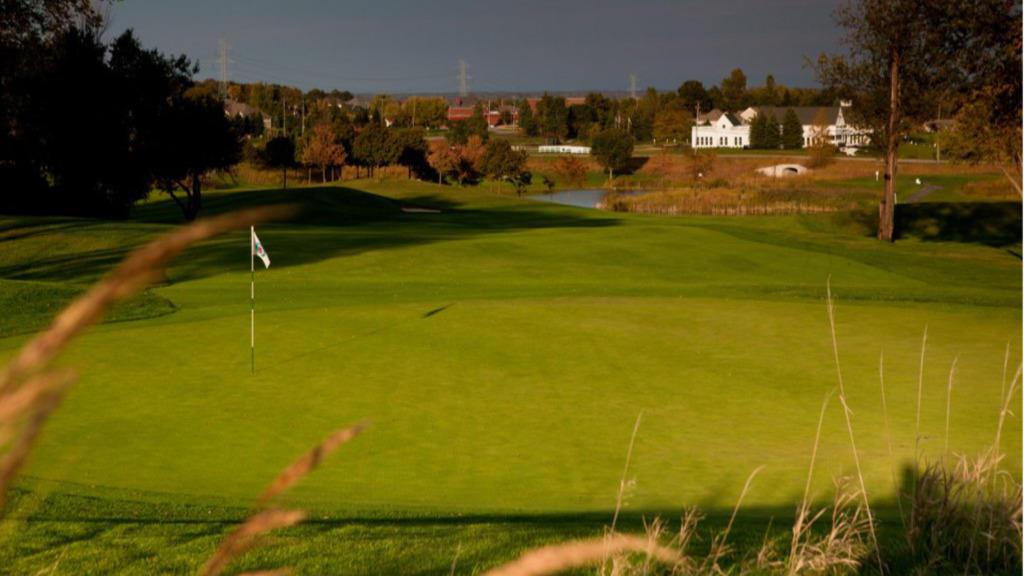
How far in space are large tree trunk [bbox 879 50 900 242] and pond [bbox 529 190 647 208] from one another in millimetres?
48684

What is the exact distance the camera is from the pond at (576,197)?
9766 cm

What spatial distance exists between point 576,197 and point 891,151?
59150 mm

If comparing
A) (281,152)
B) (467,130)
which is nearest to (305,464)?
(281,152)

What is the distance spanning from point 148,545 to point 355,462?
342cm

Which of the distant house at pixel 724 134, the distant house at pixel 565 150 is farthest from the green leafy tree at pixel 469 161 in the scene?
the distant house at pixel 724 134

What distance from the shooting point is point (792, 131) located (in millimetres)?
165000

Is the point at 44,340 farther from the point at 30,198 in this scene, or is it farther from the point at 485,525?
the point at 30,198

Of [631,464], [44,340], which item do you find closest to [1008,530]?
[631,464]

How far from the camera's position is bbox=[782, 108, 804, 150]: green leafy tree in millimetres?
164375

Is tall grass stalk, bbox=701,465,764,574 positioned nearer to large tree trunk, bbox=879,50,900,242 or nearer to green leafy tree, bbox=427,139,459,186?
large tree trunk, bbox=879,50,900,242

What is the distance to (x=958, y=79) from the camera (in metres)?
35.4

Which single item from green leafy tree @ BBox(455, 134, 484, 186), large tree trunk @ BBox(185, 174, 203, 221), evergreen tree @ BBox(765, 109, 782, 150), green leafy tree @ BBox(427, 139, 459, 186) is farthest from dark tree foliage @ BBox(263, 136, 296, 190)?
evergreen tree @ BBox(765, 109, 782, 150)

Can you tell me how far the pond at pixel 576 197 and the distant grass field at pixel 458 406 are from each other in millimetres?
70631

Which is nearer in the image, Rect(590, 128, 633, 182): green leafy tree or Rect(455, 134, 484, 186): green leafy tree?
Rect(455, 134, 484, 186): green leafy tree
